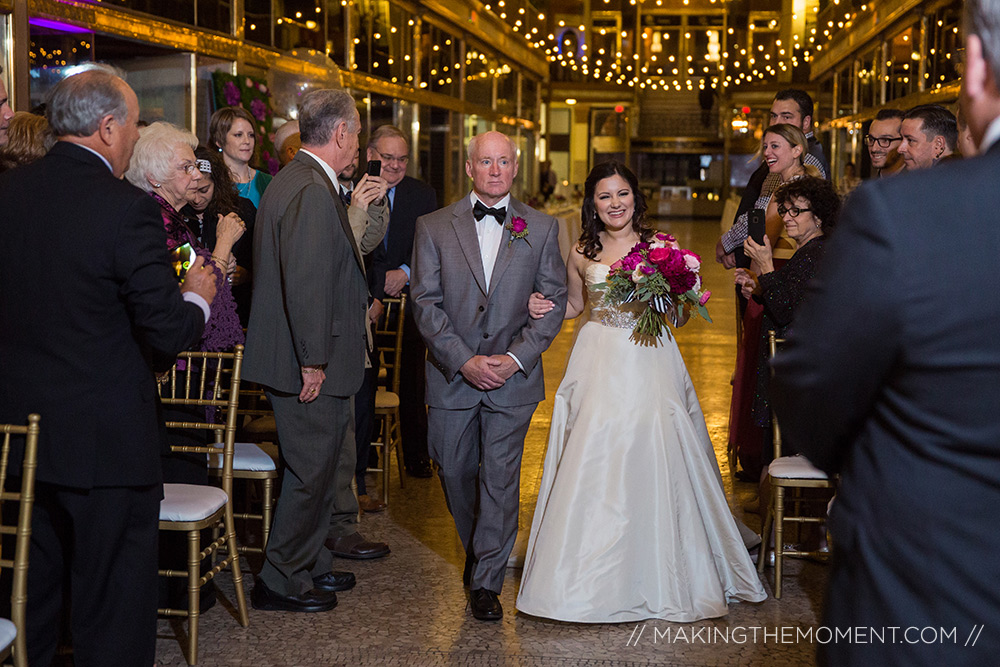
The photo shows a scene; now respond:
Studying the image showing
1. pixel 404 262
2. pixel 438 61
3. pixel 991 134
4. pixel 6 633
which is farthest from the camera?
pixel 438 61

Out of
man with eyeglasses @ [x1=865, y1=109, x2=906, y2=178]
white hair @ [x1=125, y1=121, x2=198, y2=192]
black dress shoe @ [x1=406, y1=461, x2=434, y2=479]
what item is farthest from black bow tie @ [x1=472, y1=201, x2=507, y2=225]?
man with eyeglasses @ [x1=865, y1=109, x2=906, y2=178]

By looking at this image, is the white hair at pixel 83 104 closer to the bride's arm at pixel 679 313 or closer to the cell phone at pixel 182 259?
the cell phone at pixel 182 259

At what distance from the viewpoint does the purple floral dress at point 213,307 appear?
3.75 metres

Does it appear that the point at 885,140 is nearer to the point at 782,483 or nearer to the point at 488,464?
the point at 782,483

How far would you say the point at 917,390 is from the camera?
4.08 feet

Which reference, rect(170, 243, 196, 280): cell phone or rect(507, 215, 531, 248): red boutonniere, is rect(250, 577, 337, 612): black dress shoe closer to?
rect(170, 243, 196, 280): cell phone

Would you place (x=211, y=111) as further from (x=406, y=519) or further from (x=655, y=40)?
(x=655, y=40)

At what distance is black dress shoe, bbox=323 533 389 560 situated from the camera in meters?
4.27

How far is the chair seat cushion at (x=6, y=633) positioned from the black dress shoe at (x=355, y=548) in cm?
210

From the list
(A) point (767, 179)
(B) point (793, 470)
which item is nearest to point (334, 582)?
(B) point (793, 470)

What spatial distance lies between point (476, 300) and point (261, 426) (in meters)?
1.47

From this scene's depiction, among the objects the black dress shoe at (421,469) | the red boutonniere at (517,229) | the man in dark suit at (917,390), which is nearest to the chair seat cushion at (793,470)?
the red boutonniere at (517,229)

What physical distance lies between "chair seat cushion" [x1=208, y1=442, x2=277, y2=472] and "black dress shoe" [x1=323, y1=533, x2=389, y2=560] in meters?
0.67

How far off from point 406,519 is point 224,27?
5.73 m
